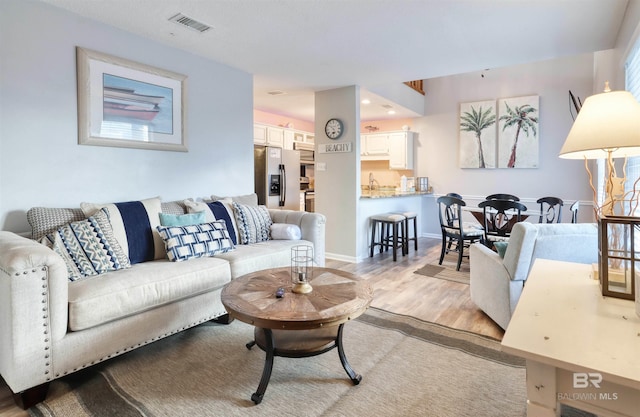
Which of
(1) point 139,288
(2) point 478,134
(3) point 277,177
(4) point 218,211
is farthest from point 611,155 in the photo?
(2) point 478,134

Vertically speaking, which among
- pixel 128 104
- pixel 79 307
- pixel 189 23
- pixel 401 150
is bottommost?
pixel 79 307

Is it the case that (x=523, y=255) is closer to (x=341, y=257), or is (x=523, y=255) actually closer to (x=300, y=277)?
(x=300, y=277)

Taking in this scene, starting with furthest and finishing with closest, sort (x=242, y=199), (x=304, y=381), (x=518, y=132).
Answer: (x=518, y=132), (x=242, y=199), (x=304, y=381)

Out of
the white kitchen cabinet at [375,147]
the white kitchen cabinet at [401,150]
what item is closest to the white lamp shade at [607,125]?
the white kitchen cabinet at [401,150]

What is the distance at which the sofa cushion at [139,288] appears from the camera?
6.04 ft

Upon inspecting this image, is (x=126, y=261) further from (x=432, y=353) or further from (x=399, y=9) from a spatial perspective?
(x=399, y=9)

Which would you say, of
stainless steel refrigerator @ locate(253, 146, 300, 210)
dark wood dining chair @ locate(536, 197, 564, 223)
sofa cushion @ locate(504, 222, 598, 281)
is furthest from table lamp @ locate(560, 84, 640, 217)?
stainless steel refrigerator @ locate(253, 146, 300, 210)

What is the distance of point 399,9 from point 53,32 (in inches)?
103

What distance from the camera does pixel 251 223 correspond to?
338 centimetres

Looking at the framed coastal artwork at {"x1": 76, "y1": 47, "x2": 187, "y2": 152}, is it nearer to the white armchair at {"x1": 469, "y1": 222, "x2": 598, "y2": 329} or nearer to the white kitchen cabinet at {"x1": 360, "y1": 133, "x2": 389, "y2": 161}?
the white armchair at {"x1": 469, "y1": 222, "x2": 598, "y2": 329}

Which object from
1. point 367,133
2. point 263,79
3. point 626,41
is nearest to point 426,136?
point 367,133

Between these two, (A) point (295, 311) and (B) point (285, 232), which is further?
(B) point (285, 232)

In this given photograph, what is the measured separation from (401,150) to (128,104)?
4.94m

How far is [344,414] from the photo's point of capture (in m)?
1.65
